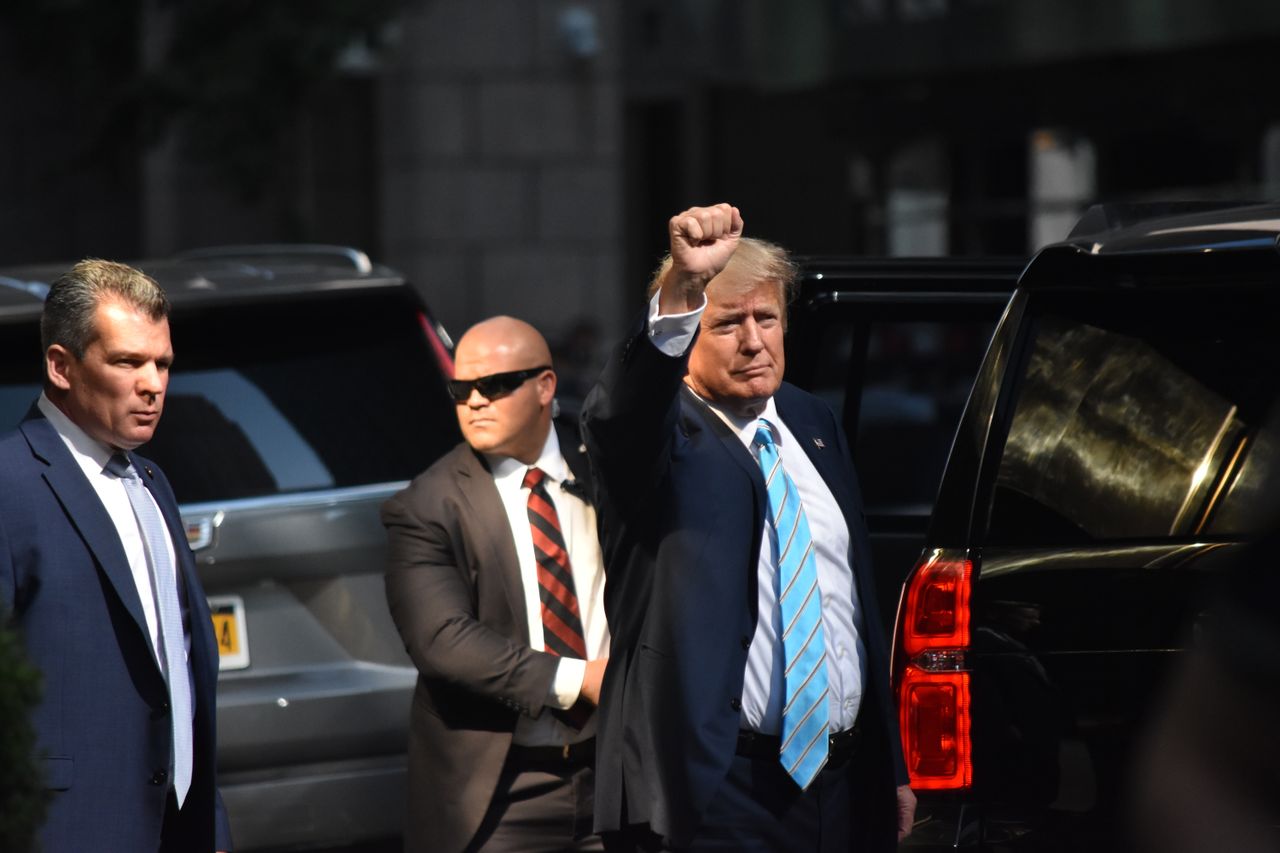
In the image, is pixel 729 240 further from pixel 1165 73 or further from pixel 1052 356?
pixel 1165 73

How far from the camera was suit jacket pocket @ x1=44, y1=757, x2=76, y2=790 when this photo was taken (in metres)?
3.62

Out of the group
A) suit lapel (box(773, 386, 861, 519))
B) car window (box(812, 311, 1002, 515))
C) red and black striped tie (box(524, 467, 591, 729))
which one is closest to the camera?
suit lapel (box(773, 386, 861, 519))

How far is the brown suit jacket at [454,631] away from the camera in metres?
4.58

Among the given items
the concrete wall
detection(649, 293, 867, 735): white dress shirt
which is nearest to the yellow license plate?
detection(649, 293, 867, 735): white dress shirt

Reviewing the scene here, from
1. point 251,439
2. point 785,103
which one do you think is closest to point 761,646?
point 251,439

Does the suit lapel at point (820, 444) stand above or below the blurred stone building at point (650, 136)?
below

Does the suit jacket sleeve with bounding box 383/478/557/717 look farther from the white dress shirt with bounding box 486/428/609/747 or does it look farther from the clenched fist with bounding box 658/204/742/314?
the clenched fist with bounding box 658/204/742/314

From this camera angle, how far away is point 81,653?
12.0 feet

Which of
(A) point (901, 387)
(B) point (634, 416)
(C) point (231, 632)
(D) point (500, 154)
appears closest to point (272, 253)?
(C) point (231, 632)

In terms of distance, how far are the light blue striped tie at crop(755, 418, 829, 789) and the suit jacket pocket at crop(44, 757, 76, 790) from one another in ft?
4.19

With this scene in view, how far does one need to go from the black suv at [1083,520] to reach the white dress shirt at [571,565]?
0.81 meters

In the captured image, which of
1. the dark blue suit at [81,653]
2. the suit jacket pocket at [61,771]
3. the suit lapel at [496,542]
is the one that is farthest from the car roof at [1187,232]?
the suit jacket pocket at [61,771]

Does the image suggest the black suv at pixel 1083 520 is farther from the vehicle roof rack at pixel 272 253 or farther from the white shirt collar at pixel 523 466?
the vehicle roof rack at pixel 272 253

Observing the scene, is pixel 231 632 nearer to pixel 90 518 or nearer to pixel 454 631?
pixel 454 631
